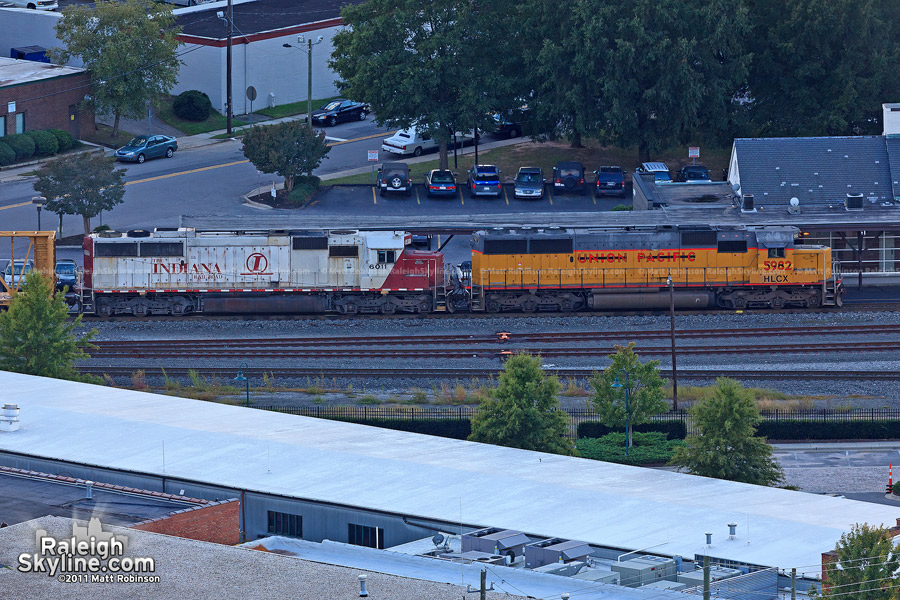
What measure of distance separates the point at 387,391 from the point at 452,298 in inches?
421

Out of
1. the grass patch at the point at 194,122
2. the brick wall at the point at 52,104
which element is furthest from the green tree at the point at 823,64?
the brick wall at the point at 52,104

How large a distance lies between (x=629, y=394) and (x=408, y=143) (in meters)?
39.3

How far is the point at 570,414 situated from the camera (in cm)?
4566

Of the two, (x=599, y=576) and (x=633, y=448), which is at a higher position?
(x=633, y=448)

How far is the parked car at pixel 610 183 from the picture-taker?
73312mm

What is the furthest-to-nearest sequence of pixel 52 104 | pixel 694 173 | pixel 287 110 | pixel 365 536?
pixel 287 110, pixel 52 104, pixel 694 173, pixel 365 536

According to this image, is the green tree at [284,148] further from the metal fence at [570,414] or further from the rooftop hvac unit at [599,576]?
the rooftop hvac unit at [599,576]

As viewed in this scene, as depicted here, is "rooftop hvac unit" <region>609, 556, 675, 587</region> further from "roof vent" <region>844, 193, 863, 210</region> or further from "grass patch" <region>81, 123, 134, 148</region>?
"grass patch" <region>81, 123, 134, 148</region>

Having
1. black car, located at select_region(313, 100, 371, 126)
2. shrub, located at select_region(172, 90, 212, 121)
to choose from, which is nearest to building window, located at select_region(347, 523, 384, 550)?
black car, located at select_region(313, 100, 371, 126)

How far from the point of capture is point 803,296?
57.5m

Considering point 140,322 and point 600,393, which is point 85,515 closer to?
point 600,393

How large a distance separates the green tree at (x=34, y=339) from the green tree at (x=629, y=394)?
1690 cm

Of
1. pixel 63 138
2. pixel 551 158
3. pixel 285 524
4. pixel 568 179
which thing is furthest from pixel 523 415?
pixel 63 138

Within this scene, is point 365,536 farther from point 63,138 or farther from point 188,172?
point 63,138
